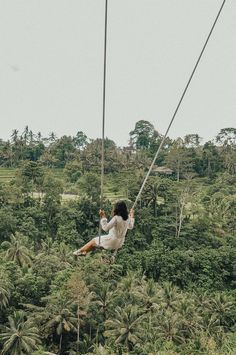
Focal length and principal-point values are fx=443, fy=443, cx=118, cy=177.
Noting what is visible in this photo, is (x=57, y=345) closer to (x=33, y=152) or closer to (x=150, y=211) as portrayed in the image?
(x=150, y=211)

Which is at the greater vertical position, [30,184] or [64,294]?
[30,184]

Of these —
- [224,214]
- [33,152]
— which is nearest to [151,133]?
[33,152]

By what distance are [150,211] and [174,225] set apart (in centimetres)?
321

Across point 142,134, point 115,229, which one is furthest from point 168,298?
point 142,134

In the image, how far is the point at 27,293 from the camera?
26641 mm

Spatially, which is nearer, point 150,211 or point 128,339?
point 128,339

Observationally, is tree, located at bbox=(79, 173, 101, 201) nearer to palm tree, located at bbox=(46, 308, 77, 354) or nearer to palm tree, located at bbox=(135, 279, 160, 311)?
palm tree, located at bbox=(135, 279, 160, 311)

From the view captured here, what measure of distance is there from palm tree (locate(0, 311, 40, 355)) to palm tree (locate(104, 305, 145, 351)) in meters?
Result: 3.68

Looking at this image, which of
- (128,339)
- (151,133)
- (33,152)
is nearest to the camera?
(128,339)

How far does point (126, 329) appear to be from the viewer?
23094 millimetres

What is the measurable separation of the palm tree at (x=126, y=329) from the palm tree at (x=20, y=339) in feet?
12.1

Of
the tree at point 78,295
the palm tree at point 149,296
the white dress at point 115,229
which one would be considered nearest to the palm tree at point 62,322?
the tree at point 78,295

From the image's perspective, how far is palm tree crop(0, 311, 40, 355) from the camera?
21734 millimetres

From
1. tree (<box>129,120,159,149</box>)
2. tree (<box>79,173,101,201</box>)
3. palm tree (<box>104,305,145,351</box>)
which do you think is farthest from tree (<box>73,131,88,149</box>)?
palm tree (<box>104,305,145,351</box>)
